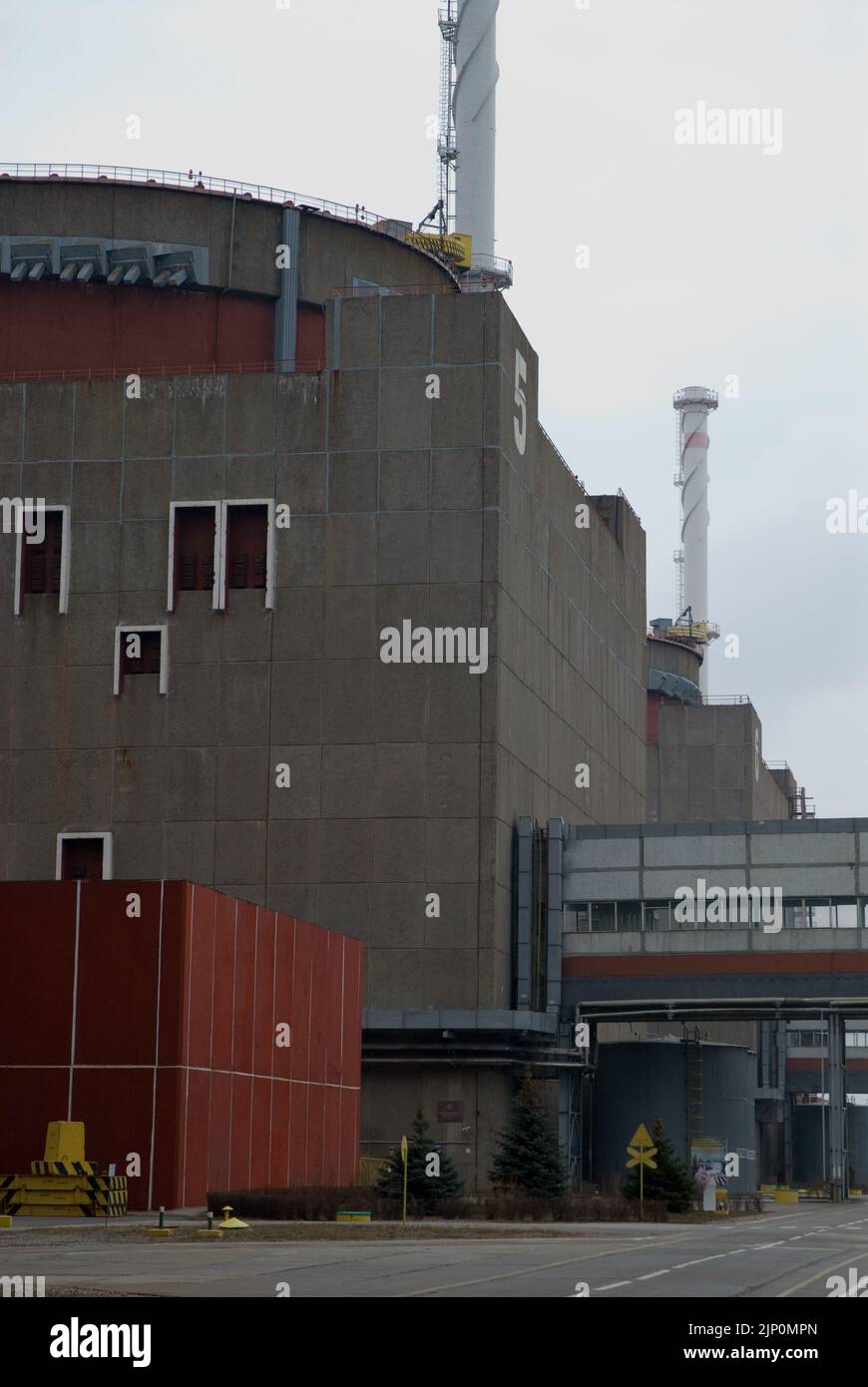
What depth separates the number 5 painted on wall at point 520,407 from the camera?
229 ft

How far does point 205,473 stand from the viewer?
68.4 metres

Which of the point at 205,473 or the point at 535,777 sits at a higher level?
the point at 205,473

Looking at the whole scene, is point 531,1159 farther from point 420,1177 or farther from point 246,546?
point 246,546

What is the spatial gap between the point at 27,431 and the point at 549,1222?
118 feet

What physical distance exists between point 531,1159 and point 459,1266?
27551 mm

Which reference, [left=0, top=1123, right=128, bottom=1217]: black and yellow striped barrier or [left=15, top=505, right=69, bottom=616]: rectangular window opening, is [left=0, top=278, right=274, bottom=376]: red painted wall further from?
[left=0, top=1123, right=128, bottom=1217]: black and yellow striped barrier

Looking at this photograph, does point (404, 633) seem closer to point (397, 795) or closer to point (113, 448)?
point (397, 795)

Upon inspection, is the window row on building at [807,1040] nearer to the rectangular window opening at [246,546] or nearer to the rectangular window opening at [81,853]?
the rectangular window opening at [81,853]

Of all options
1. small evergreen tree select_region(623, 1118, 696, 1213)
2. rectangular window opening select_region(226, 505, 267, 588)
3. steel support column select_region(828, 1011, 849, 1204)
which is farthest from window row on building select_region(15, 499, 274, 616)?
steel support column select_region(828, 1011, 849, 1204)

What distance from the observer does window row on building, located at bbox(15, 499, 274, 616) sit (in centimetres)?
6781

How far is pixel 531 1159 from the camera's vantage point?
54.5 meters

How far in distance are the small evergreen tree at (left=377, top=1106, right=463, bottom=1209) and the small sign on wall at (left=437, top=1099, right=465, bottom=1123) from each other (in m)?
15.0
